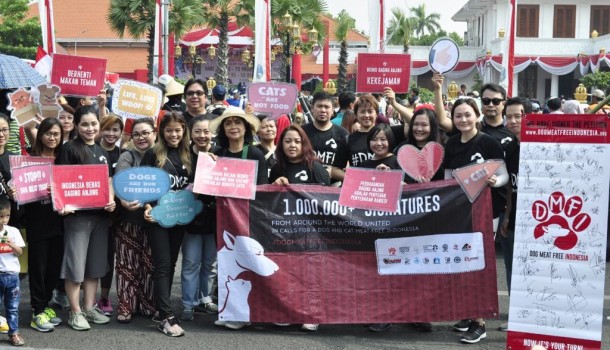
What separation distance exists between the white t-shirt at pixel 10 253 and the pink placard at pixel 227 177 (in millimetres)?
1286

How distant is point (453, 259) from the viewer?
596 cm

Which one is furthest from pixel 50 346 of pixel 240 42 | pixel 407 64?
pixel 240 42

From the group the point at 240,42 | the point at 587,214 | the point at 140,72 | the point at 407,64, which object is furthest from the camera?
the point at 240,42

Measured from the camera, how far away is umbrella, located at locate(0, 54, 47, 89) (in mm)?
8750

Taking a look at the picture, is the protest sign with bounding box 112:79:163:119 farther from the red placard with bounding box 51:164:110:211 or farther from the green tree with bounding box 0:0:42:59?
the green tree with bounding box 0:0:42:59

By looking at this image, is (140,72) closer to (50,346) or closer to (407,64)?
(407,64)

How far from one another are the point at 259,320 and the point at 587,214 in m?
2.44

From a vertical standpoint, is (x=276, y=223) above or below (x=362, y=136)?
below

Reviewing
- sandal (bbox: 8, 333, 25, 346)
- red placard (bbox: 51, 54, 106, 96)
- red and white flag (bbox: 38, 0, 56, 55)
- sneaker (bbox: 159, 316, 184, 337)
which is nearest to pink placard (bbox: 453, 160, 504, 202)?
sneaker (bbox: 159, 316, 184, 337)

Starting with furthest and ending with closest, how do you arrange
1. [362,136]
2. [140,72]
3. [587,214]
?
[140,72] → [362,136] → [587,214]

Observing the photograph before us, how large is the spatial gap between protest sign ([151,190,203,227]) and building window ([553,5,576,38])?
50.4 meters

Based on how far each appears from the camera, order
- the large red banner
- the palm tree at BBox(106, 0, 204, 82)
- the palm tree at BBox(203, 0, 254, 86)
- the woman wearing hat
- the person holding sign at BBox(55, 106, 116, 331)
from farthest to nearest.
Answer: the palm tree at BBox(203, 0, 254, 86) → the palm tree at BBox(106, 0, 204, 82) → the woman wearing hat → the person holding sign at BBox(55, 106, 116, 331) → the large red banner

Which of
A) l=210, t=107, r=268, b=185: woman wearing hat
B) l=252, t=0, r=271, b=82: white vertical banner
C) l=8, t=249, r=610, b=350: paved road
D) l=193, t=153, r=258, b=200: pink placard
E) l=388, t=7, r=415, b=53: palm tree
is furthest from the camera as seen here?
l=388, t=7, r=415, b=53: palm tree

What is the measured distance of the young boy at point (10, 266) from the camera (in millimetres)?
5707
